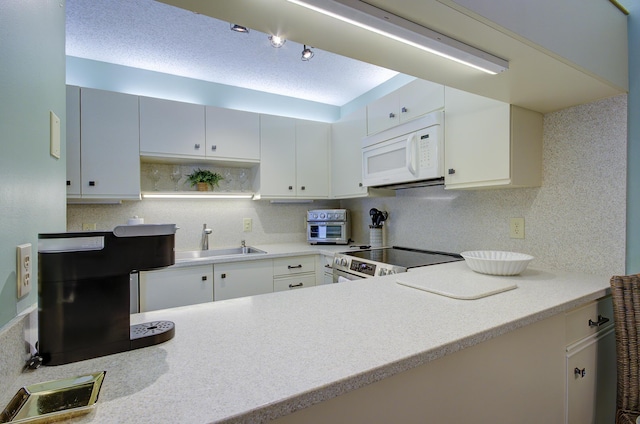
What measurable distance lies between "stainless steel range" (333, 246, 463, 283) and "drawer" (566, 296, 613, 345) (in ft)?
2.45

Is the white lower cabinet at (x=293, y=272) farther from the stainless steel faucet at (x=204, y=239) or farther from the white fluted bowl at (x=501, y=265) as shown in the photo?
the white fluted bowl at (x=501, y=265)

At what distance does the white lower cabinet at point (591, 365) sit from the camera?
117cm

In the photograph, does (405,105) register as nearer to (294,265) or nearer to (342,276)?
(342,276)

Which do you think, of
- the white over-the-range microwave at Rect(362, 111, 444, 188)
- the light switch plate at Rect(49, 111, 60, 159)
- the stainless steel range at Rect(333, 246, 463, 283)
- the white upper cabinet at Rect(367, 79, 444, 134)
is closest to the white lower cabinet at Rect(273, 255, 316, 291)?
the stainless steel range at Rect(333, 246, 463, 283)

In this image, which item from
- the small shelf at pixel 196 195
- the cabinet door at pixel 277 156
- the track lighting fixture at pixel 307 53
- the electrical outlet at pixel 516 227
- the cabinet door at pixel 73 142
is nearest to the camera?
the electrical outlet at pixel 516 227

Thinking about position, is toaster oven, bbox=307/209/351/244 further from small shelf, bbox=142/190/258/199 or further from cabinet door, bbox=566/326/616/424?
cabinet door, bbox=566/326/616/424

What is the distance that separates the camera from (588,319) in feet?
4.04

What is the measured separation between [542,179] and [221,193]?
2435mm

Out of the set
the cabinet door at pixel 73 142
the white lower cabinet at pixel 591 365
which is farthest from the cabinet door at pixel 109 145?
the white lower cabinet at pixel 591 365

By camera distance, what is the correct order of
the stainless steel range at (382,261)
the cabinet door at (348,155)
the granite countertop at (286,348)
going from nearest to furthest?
1. the granite countertop at (286,348)
2. the stainless steel range at (382,261)
3. the cabinet door at (348,155)

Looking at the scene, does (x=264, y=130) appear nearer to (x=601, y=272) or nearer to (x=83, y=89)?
(x=83, y=89)

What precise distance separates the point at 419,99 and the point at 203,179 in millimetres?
1962

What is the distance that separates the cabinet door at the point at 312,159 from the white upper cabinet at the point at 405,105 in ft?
2.32

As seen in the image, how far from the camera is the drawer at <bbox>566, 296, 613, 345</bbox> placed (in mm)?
1155
